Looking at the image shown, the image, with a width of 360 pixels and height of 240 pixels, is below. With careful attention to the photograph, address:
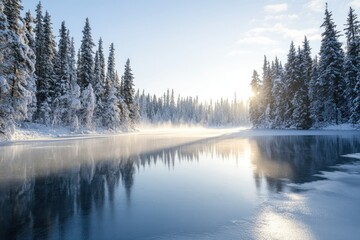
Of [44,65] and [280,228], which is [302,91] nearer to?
[44,65]

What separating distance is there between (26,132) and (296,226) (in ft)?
99.6

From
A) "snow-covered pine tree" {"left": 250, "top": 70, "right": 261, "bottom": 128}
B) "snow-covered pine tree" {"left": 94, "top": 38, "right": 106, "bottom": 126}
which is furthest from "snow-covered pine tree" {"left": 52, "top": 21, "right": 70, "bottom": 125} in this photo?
"snow-covered pine tree" {"left": 250, "top": 70, "right": 261, "bottom": 128}

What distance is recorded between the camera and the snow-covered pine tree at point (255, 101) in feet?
216

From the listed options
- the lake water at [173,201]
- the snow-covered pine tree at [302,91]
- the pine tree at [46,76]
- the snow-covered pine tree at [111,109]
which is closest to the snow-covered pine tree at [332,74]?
the snow-covered pine tree at [302,91]

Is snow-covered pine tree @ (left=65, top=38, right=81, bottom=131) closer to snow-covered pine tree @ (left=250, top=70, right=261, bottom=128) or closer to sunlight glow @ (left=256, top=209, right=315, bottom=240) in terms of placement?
sunlight glow @ (left=256, top=209, right=315, bottom=240)

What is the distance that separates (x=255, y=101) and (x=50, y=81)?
4966cm

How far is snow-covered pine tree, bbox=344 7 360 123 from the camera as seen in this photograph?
116 feet

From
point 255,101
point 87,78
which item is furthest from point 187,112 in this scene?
point 87,78

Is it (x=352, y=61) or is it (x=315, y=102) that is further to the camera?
(x=315, y=102)

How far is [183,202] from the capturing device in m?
6.72

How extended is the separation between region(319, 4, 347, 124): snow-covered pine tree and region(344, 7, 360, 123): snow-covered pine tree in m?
1.34

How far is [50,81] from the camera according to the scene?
3838cm

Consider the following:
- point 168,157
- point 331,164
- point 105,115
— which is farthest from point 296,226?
point 105,115

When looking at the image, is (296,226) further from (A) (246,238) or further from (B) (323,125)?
(B) (323,125)
